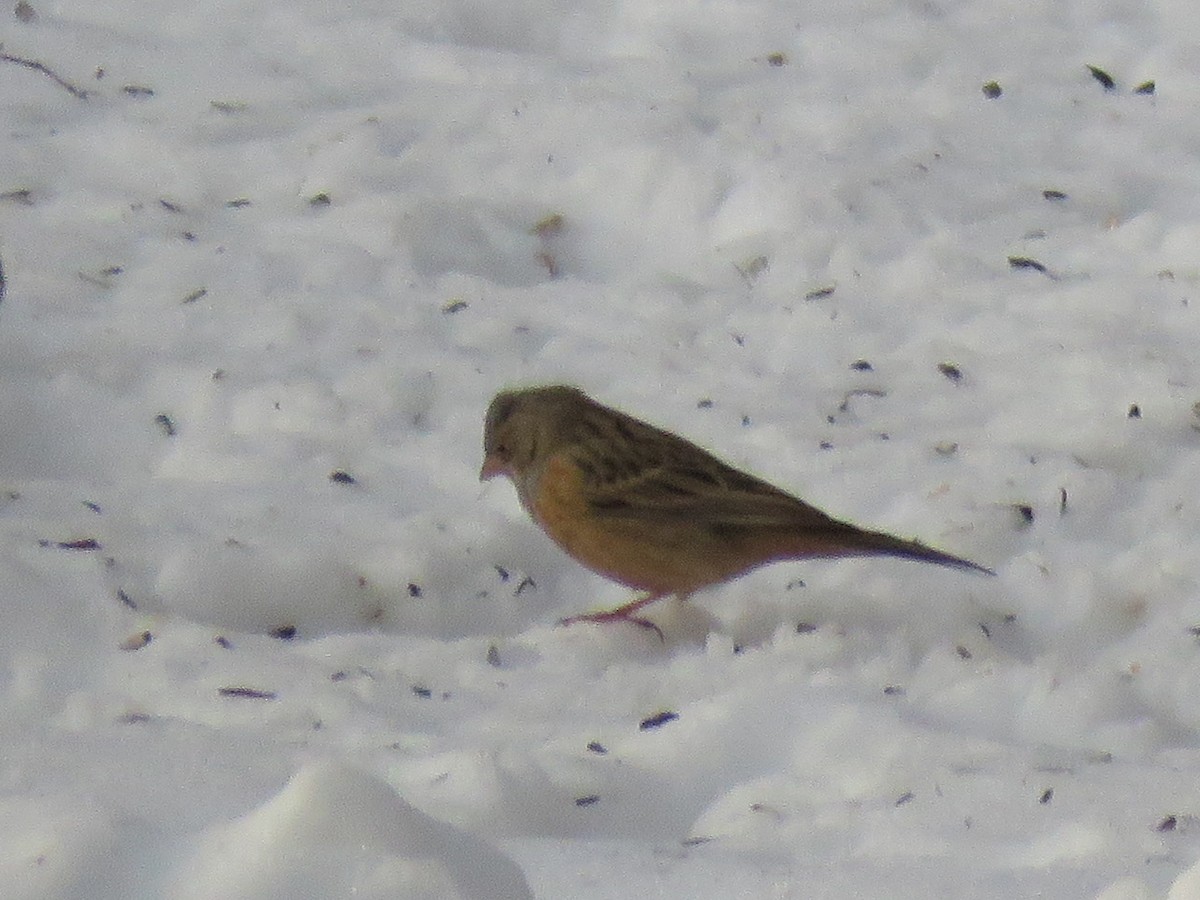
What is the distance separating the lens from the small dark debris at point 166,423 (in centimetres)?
521

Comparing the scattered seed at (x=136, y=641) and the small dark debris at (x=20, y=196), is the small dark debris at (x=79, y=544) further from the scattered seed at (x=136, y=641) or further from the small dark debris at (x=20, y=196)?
the small dark debris at (x=20, y=196)

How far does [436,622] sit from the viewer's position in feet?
15.0

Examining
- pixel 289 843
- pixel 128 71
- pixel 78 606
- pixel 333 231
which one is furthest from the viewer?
pixel 128 71

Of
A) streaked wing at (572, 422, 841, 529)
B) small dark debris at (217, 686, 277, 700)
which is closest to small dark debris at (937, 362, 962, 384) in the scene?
streaked wing at (572, 422, 841, 529)

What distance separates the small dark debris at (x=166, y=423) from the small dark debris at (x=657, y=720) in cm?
185

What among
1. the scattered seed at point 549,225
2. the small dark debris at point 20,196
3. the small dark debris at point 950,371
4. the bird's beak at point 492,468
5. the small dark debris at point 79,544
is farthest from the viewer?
the scattered seed at point 549,225

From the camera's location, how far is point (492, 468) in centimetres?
492

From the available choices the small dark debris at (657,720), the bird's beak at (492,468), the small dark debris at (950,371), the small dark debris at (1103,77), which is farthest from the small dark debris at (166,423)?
the small dark debris at (1103,77)

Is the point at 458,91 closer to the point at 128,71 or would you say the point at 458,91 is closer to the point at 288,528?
the point at 128,71

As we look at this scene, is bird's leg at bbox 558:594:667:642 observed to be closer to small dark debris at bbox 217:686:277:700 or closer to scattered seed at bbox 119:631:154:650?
small dark debris at bbox 217:686:277:700

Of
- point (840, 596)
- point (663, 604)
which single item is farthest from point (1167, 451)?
point (663, 604)

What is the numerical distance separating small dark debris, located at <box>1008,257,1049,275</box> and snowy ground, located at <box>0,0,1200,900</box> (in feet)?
0.04

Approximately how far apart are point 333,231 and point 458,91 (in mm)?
1189

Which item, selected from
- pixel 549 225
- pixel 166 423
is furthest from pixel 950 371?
pixel 166 423
